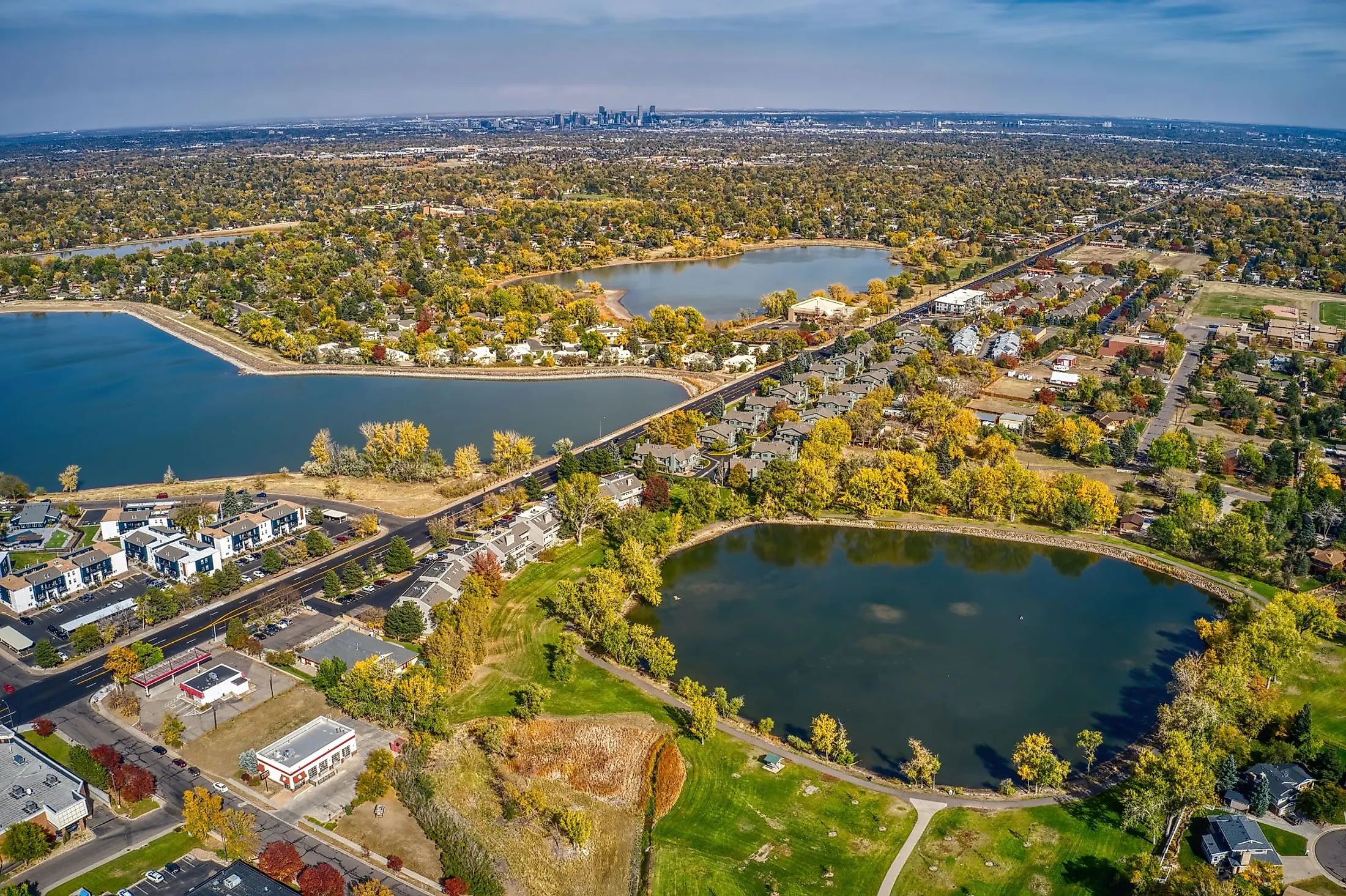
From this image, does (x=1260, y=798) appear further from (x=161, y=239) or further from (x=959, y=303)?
(x=161, y=239)

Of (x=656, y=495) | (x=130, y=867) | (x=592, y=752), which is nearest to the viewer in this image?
(x=130, y=867)

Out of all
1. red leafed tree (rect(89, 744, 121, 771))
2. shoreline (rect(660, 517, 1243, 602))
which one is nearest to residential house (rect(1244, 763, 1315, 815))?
shoreline (rect(660, 517, 1243, 602))

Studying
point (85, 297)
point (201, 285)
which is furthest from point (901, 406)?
point (85, 297)

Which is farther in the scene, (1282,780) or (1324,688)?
(1324,688)

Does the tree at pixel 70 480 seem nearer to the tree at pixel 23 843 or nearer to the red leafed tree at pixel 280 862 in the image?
the tree at pixel 23 843

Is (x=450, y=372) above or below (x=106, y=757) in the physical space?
above

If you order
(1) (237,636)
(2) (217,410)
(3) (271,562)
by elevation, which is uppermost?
(2) (217,410)

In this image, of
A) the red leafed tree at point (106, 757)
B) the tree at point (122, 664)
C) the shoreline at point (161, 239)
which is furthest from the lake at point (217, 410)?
the shoreline at point (161, 239)

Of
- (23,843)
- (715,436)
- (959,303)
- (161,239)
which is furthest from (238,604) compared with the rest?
(161,239)
